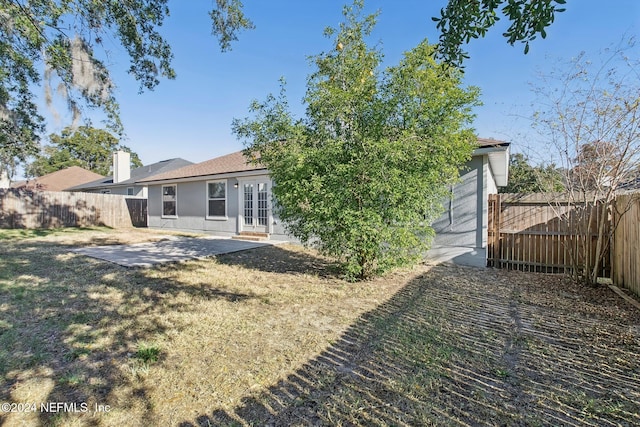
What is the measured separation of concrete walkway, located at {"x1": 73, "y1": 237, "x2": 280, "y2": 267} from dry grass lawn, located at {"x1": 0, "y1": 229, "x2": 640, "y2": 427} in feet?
5.12

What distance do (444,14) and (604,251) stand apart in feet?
19.8

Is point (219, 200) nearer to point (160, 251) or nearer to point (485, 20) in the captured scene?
point (160, 251)

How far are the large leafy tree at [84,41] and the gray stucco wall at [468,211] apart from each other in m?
6.55

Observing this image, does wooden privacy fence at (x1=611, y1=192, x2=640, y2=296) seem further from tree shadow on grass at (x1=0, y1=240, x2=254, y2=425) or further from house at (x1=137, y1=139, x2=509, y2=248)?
tree shadow on grass at (x1=0, y1=240, x2=254, y2=425)

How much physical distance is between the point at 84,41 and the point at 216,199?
7.35m

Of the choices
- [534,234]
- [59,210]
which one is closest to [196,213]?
[59,210]

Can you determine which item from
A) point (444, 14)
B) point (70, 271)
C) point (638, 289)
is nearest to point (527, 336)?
point (638, 289)

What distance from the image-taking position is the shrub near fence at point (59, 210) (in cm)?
1420

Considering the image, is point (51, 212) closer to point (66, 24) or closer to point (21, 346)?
point (66, 24)

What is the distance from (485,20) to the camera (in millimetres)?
2469

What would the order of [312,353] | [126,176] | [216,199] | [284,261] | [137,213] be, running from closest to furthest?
[312,353] < [284,261] < [216,199] < [137,213] < [126,176]

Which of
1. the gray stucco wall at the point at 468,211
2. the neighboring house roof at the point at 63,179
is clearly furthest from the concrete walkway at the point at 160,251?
the neighboring house roof at the point at 63,179

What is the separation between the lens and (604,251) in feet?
19.1

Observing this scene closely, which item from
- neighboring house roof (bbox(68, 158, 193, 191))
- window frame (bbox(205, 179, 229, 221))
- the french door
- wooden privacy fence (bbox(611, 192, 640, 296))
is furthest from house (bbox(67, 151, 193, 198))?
wooden privacy fence (bbox(611, 192, 640, 296))
